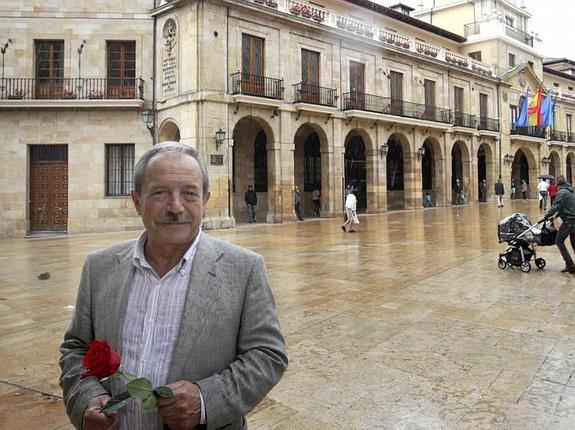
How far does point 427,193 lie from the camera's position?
99.5 ft

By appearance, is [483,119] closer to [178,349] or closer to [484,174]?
[484,174]

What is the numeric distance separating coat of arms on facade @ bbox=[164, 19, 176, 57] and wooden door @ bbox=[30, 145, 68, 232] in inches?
230

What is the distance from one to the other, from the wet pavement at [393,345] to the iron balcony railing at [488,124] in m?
24.8

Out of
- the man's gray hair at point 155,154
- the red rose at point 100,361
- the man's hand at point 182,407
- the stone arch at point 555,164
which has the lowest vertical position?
the man's hand at point 182,407

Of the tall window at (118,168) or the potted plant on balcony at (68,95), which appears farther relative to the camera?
the tall window at (118,168)

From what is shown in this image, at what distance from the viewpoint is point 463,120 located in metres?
30.2

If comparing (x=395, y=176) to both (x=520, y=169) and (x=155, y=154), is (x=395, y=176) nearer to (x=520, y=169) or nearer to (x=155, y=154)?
(x=520, y=169)

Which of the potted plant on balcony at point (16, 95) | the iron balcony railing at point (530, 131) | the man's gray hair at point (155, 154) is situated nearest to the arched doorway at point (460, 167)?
the iron balcony railing at point (530, 131)

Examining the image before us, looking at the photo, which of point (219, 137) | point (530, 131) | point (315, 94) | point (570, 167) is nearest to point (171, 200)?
point (219, 137)

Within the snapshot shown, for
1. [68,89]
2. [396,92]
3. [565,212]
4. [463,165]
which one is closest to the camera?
[565,212]

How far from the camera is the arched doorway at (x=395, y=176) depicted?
28938 millimetres

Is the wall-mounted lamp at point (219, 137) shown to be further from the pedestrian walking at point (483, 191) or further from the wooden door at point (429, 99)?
the pedestrian walking at point (483, 191)

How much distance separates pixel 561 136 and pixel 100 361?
46778 mm

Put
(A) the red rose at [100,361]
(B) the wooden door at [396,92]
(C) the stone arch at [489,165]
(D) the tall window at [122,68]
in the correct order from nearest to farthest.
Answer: (A) the red rose at [100,361]
(D) the tall window at [122,68]
(B) the wooden door at [396,92]
(C) the stone arch at [489,165]
